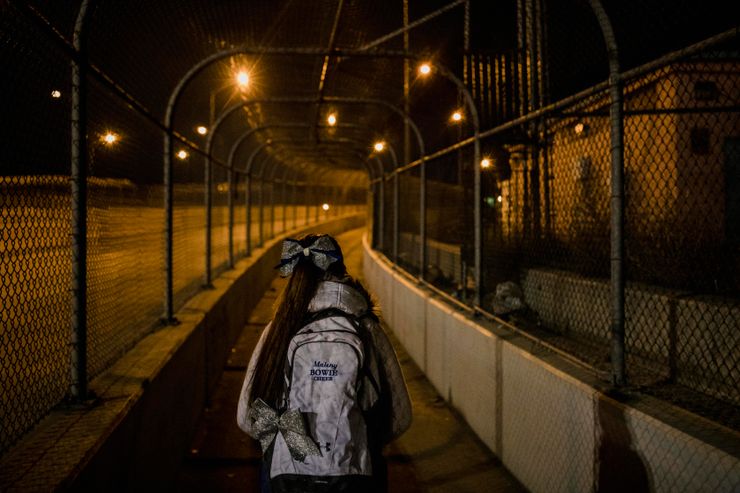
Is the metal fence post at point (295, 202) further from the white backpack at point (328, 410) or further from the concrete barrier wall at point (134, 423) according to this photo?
the white backpack at point (328, 410)

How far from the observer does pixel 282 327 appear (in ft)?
6.63

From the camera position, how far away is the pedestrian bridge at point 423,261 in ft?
8.22

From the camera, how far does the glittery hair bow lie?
2.12 m

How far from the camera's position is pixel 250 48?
18.6ft

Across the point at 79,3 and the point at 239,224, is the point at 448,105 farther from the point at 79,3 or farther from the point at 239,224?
the point at 239,224

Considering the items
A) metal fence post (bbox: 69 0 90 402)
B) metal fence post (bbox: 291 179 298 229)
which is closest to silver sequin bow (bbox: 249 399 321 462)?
metal fence post (bbox: 69 0 90 402)

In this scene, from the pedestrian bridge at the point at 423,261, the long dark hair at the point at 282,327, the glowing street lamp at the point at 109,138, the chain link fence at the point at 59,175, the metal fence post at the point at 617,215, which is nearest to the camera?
the long dark hair at the point at 282,327

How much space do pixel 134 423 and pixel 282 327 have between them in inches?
53.1

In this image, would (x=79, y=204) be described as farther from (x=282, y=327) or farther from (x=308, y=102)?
(x=308, y=102)

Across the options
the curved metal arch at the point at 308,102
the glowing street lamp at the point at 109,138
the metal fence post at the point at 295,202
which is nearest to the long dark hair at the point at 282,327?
the glowing street lamp at the point at 109,138

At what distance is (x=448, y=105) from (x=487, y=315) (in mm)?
6429

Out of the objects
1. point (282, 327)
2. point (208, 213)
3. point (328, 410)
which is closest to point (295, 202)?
point (208, 213)

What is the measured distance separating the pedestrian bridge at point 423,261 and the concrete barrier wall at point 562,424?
0.01 metres

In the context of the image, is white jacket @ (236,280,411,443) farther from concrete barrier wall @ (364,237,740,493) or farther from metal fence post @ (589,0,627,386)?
metal fence post @ (589,0,627,386)
